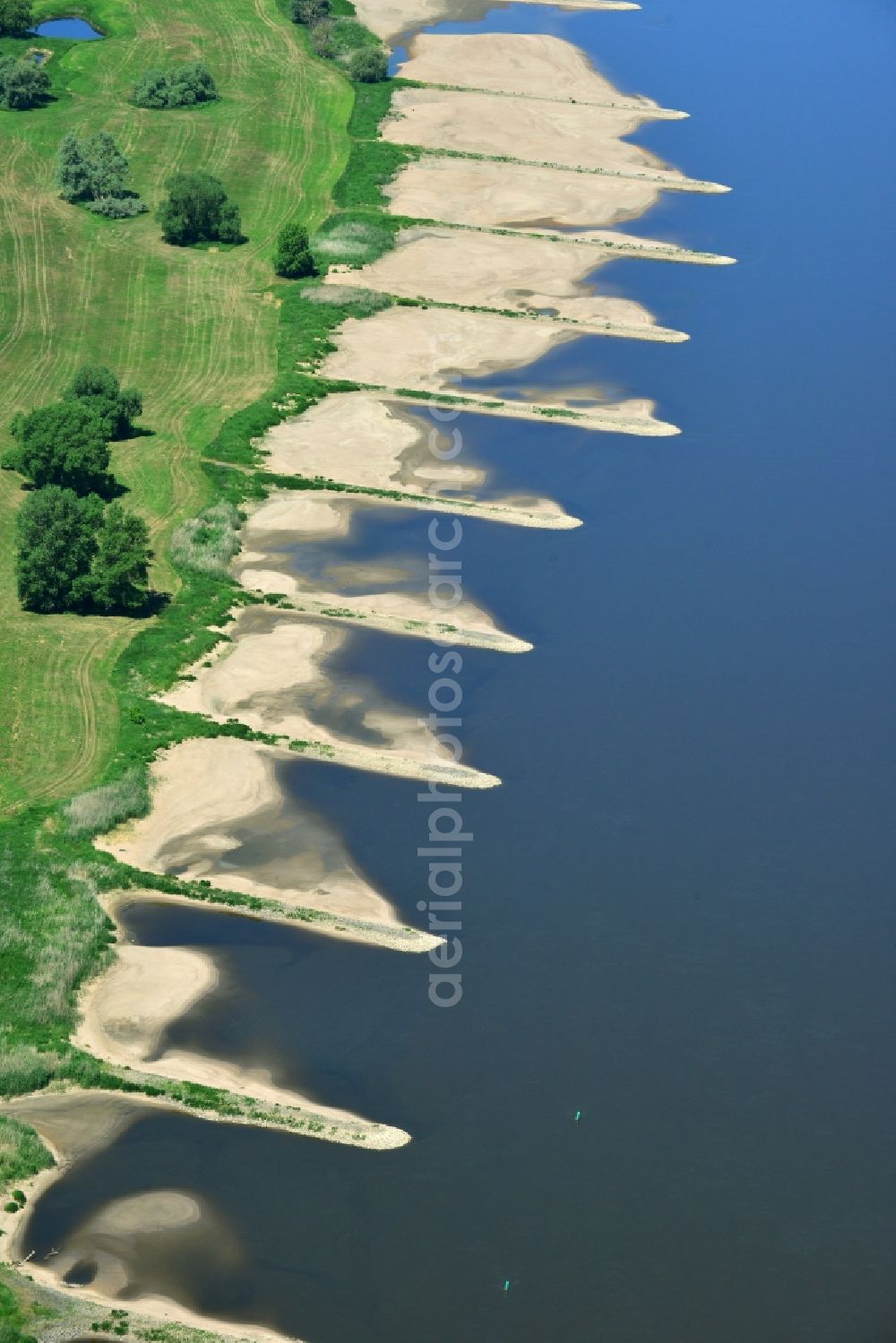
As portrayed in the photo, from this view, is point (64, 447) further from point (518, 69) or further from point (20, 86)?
point (518, 69)

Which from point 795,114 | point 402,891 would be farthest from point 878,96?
point 402,891

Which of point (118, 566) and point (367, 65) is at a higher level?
point (367, 65)

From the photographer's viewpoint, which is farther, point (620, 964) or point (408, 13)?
point (408, 13)

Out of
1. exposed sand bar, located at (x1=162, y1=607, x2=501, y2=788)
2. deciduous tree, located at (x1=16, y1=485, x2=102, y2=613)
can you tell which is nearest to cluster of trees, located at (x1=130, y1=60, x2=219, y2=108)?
deciduous tree, located at (x1=16, y1=485, x2=102, y2=613)

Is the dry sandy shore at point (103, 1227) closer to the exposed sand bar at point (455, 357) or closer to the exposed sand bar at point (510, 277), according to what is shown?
the exposed sand bar at point (455, 357)

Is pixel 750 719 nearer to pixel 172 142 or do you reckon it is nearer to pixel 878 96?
pixel 172 142

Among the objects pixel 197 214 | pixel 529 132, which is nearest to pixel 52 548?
pixel 197 214

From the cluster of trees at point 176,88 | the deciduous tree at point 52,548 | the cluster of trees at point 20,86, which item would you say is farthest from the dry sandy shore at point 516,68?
the deciduous tree at point 52,548

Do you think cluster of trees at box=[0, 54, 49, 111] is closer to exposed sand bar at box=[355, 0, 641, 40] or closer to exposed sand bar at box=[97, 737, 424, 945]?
exposed sand bar at box=[355, 0, 641, 40]
